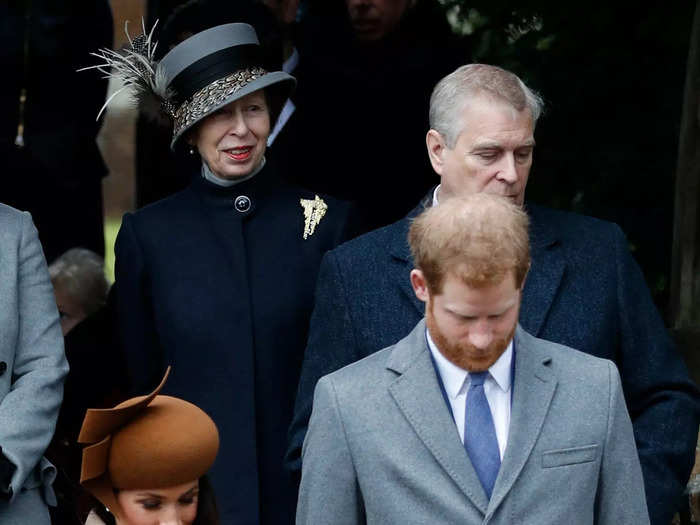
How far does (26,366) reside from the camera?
5047 millimetres

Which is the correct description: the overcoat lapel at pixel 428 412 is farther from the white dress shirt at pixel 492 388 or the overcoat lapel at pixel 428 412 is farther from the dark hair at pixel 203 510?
the dark hair at pixel 203 510

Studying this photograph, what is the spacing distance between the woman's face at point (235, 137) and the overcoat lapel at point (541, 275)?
881 millimetres

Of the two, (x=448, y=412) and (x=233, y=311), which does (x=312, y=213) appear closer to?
(x=233, y=311)

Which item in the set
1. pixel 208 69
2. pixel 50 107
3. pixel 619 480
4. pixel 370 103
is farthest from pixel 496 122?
pixel 50 107

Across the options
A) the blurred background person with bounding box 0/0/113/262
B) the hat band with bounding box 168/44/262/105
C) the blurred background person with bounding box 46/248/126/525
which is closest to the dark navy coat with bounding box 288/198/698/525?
the hat band with bounding box 168/44/262/105

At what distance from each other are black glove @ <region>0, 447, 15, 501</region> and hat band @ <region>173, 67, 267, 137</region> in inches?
44.8

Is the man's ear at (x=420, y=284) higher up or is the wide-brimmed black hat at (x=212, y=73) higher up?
the wide-brimmed black hat at (x=212, y=73)

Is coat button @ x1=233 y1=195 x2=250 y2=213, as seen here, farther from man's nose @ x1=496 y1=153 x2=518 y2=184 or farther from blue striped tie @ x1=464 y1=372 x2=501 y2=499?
blue striped tie @ x1=464 y1=372 x2=501 y2=499

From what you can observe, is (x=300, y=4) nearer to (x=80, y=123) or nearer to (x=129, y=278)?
(x=80, y=123)

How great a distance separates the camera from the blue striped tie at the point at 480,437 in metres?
4.08

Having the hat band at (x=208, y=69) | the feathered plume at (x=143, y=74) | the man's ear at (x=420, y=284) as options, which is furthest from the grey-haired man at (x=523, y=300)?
the feathered plume at (x=143, y=74)

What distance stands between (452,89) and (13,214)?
1.32 m

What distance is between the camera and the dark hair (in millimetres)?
4707

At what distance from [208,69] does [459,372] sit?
1657mm
